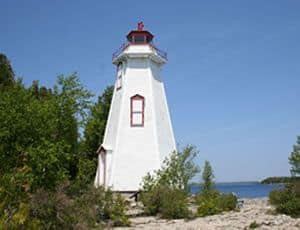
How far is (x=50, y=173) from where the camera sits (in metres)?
16.5

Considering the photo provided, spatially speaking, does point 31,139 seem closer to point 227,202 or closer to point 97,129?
point 227,202

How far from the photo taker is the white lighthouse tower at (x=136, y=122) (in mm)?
26188

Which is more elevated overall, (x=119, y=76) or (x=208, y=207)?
(x=119, y=76)

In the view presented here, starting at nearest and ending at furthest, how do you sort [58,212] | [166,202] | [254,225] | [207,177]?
[58,212], [254,225], [166,202], [207,177]

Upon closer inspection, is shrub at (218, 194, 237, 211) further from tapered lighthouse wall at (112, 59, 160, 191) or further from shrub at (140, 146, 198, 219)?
tapered lighthouse wall at (112, 59, 160, 191)

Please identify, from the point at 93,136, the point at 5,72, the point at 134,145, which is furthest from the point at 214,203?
the point at 5,72

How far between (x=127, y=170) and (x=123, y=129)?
109 inches

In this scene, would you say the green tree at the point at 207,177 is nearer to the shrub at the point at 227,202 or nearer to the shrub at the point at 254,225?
the shrub at the point at 227,202

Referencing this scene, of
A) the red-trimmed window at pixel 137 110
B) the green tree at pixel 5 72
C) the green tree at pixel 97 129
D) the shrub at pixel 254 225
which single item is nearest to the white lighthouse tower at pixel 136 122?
the red-trimmed window at pixel 137 110

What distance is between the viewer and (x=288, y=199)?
17734 mm

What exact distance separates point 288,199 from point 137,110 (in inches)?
492

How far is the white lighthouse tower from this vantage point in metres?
26.2

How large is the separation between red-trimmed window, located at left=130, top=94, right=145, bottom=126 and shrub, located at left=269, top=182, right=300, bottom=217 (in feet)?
35.6

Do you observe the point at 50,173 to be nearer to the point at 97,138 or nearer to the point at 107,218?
the point at 107,218
